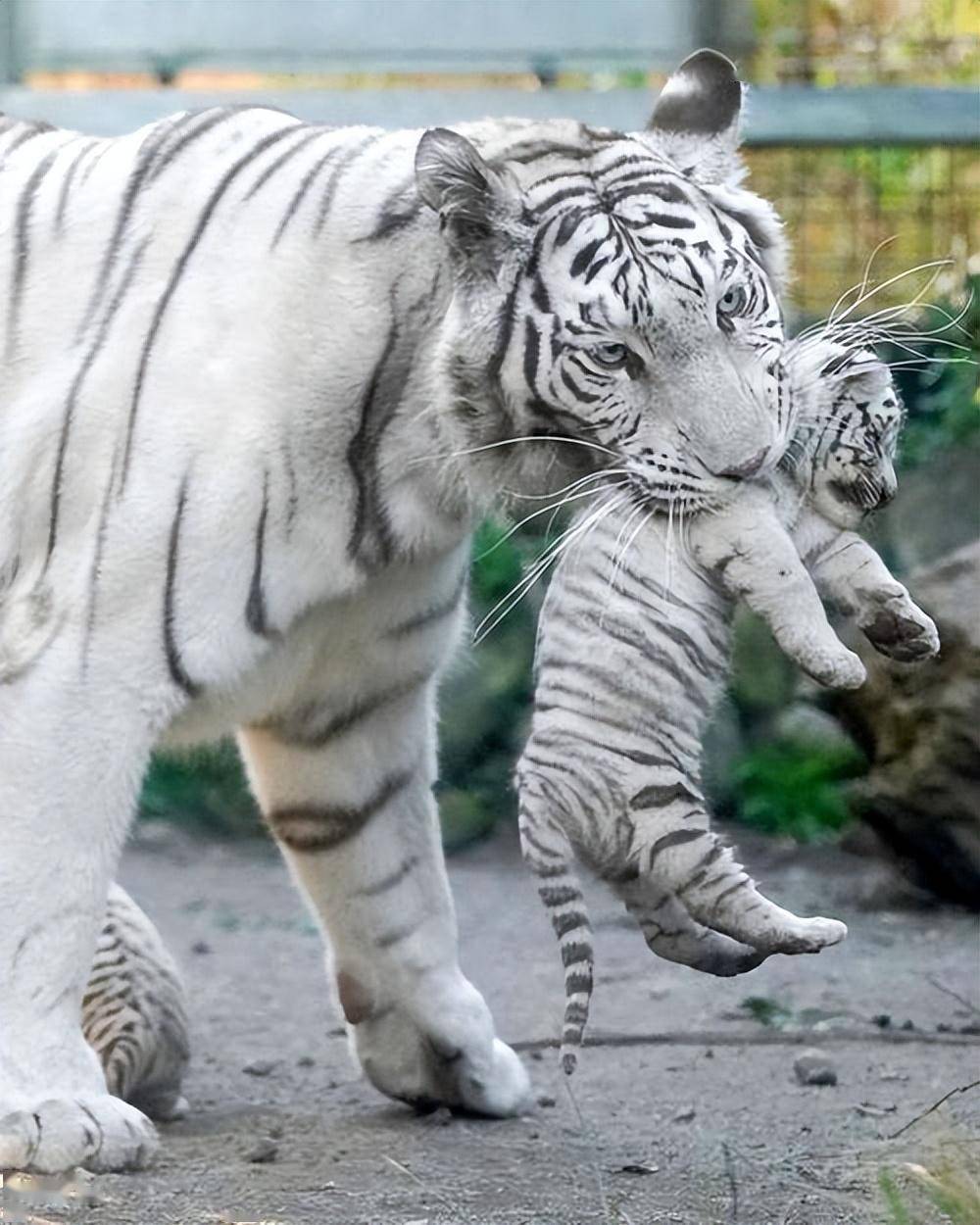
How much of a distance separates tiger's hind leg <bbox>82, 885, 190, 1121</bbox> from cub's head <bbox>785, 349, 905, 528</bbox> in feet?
5.26

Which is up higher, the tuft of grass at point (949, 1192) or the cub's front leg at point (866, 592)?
the cub's front leg at point (866, 592)

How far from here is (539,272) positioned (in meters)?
3.46

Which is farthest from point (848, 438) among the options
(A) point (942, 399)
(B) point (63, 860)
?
(A) point (942, 399)

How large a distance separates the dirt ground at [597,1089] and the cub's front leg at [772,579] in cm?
62

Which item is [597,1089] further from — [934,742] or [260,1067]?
[934,742]

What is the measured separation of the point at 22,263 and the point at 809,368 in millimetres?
1339

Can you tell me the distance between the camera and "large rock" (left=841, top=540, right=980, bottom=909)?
6.09 m

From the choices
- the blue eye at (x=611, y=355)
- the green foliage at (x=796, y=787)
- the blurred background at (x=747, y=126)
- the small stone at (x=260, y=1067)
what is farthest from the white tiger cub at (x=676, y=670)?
the green foliage at (x=796, y=787)

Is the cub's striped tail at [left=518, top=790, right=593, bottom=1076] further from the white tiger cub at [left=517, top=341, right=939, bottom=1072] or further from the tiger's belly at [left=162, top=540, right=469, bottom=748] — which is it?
the tiger's belly at [left=162, top=540, right=469, bottom=748]

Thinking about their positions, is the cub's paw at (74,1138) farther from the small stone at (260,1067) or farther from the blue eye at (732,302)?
the blue eye at (732,302)

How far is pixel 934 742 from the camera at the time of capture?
20.2 ft

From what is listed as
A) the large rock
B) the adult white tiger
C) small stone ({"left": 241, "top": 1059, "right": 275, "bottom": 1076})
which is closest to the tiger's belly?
the adult white tiger

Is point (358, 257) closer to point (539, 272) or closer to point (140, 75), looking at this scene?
point (539, 272)

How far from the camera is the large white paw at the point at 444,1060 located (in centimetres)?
422
